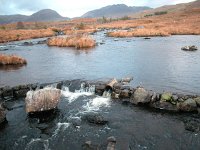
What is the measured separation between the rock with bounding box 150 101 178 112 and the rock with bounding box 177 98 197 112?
42cm

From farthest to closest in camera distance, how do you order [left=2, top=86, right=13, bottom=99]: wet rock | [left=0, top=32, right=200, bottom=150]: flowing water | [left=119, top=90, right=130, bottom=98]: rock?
[left=2, top=86, right=13, bottom=99]: wet rock → [left=119, top=90, right=130, bottom=98]: rock → [left=0, top=32, right=200, bottom=150]: flowing water

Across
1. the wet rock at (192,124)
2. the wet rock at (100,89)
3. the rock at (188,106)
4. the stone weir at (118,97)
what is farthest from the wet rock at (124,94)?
the wet rock at (192,124)

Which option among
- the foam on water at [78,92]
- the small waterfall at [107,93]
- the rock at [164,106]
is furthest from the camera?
the foam on water at [78,92]

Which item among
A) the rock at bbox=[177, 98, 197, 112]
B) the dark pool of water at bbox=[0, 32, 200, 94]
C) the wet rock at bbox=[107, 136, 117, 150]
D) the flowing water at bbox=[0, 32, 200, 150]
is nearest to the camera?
the wet rock at bbox=[107, 136, 117, 150]

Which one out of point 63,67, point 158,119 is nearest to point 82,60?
point 63,67

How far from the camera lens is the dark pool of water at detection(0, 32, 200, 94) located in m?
28.0

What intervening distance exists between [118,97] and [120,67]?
12.3m

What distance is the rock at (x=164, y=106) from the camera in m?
20.5

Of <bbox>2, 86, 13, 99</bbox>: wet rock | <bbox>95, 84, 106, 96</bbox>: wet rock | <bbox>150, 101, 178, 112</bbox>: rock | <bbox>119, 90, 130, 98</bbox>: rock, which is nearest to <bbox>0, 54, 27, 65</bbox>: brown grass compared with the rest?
<bbox>2, 86, 13, 99</bbox>: wet rock

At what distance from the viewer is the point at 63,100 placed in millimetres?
23609

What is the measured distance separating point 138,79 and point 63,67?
12800mm

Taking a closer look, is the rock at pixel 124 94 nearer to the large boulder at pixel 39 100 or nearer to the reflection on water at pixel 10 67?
the large boulder at pixel 39 100

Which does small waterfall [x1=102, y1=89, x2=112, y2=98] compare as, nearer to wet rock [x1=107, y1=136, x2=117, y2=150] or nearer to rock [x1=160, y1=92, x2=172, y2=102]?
rock [x1=160, y1=92, x2=172, y2=102]

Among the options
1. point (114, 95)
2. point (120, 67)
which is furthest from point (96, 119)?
point (120, 67)
